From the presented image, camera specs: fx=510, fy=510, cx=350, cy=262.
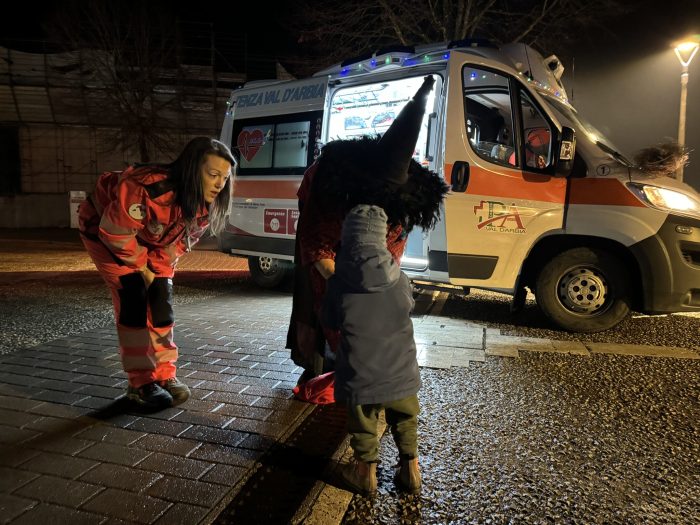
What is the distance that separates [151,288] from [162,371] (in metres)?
0.53

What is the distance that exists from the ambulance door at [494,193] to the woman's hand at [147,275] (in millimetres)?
3088

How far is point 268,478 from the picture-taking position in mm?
2393

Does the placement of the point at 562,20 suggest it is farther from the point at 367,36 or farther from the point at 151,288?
the point at 151,288

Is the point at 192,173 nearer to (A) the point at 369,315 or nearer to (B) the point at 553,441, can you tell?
(A) the point at 369,315

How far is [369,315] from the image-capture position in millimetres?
2086

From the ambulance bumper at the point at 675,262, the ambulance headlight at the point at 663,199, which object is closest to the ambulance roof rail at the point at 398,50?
the ambulance headlight at the point at 663,199

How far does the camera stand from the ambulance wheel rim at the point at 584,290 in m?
5.07

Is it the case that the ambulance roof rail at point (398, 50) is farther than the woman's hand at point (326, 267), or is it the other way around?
the ambulance roof rail at point (398, 50)

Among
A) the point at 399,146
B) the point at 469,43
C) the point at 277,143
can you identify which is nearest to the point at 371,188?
the point at 399,146

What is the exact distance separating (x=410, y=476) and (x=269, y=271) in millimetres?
5518

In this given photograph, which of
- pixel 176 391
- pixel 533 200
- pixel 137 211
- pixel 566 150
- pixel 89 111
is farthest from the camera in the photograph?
pixel 89 111

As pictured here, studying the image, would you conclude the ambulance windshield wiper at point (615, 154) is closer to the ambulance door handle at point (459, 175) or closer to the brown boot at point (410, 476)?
the ambulance door handle at point (459, 175)

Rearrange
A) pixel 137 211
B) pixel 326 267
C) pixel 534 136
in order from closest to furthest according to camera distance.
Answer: pixel 326 267 < pixel 137 211 < pixel 534 136

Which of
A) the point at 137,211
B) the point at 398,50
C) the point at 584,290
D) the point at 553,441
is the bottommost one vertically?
the point at 553,441
